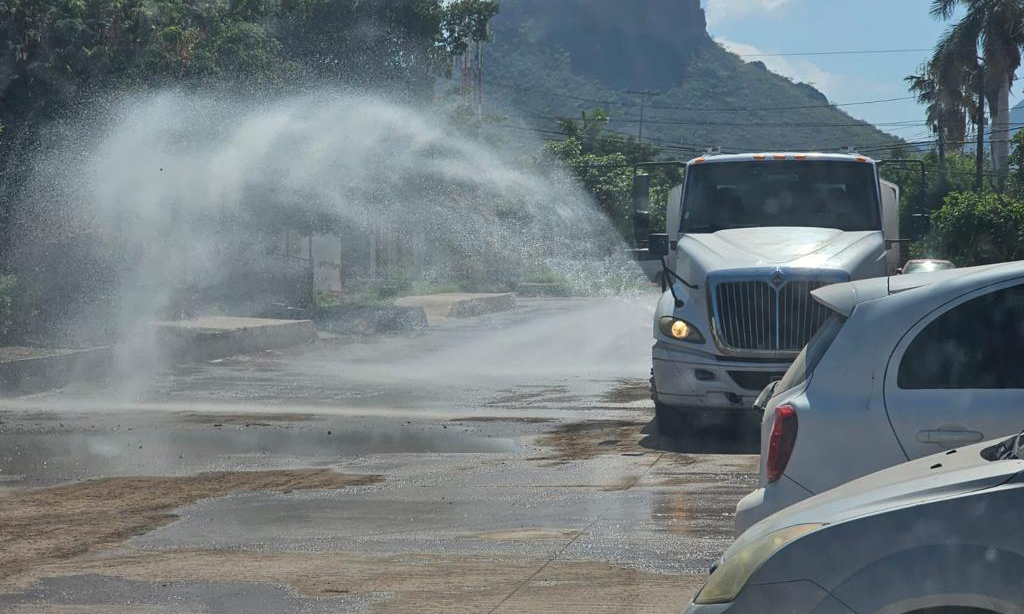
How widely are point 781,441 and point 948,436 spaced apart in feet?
2.08

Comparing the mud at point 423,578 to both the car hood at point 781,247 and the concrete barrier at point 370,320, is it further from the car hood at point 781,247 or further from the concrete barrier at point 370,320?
the concrete barrier at point 370,320

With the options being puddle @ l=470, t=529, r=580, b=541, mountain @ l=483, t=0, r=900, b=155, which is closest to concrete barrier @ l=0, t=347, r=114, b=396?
puddle @ l=470, t=529, r=580, b=541

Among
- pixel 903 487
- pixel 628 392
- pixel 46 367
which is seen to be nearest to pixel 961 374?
pixel 903 487

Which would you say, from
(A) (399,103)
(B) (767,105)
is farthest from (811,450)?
(B) (767,105)

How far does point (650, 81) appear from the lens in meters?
158

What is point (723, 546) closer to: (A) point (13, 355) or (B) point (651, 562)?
(B) point (651, 562)

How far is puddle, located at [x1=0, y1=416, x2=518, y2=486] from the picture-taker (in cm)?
1096

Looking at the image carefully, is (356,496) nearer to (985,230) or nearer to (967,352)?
(967,352)

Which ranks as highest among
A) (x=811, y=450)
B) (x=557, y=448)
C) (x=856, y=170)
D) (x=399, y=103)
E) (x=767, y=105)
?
(x=767, y=105)

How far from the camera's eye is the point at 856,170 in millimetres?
13250

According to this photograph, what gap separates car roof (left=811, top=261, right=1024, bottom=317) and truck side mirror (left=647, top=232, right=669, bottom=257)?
7.58 m

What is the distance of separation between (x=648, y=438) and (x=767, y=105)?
114686 millimetres

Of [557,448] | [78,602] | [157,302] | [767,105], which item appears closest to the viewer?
[78,602]

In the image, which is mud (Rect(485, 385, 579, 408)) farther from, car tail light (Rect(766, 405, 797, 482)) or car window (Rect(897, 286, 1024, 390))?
car window (Rect(897, 286, 1024, 390))
